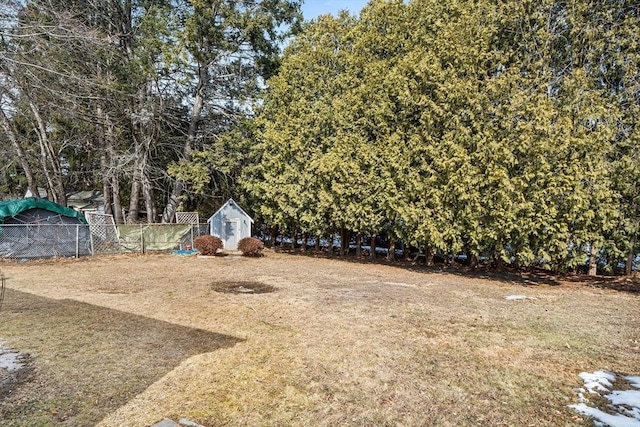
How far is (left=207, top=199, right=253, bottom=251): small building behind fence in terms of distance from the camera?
1650 centimetres

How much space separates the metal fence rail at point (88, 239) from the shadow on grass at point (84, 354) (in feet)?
20.5

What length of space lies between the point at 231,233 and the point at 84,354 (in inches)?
492

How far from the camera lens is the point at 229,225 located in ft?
54.4

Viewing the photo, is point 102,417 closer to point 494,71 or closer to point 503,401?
point 503,401

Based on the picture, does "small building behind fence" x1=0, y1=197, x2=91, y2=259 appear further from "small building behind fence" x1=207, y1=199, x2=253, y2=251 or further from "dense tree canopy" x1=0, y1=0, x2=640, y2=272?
"small building behind fence" x1=207, y1=199, x2=253, y2=251

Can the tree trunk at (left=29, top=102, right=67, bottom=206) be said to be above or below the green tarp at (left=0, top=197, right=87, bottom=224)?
above

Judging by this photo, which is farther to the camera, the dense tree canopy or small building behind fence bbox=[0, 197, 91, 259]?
small building behind fence bbox=[0, 197, 91, 259]

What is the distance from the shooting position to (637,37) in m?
10.3

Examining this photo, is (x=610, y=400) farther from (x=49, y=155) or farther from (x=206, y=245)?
(x=49, y=155)

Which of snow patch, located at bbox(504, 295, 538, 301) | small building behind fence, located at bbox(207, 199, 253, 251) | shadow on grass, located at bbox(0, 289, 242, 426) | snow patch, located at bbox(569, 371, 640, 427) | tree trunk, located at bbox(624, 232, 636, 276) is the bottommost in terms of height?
snow patch, located at bbox(569, 371, 640, 427)

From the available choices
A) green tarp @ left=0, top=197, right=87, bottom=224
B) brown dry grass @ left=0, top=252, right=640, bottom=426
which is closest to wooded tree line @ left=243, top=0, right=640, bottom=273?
brown dry grass @ left=0, top=252, right=640, bottom=426

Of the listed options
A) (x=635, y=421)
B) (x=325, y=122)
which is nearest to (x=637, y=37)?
(x=325, y=122)

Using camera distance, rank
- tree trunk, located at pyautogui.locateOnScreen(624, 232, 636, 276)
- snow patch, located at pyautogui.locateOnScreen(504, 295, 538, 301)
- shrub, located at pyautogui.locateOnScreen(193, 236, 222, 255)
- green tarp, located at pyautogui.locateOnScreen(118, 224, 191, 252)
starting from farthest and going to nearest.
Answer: green tarp, located at pyautogui.locateOnScreen(118, 224, 191, 252)
shrub, located at pyautogui.locateOnScreen(193, 236, 222, 255)
tree trunk, located at pyautogui.locateOnScreen(624, 232, 636, 276)
snow patch, located at pyautogui.locateOnScreen(504, 295, 538, 301)

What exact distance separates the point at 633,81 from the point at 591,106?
151 centimetres
